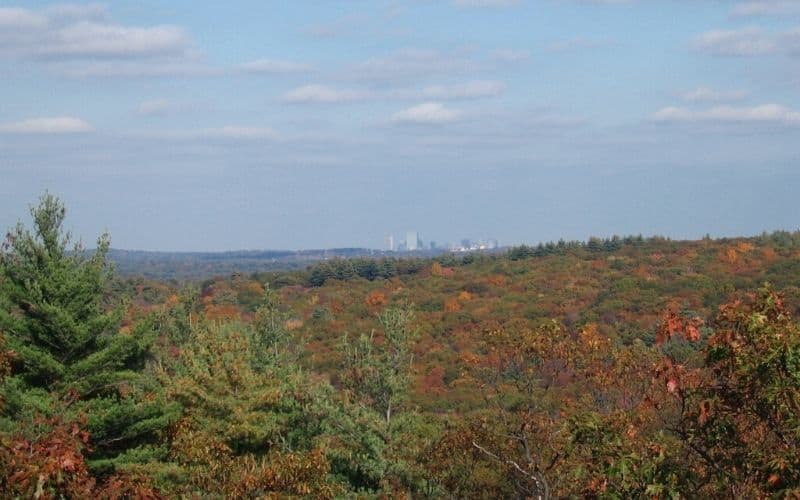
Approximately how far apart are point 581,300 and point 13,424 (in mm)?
47968

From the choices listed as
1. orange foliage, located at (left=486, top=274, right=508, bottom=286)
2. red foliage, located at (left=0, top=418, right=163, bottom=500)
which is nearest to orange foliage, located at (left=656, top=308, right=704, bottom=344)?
red foliage, located at (left=0, top=418, right=163, bottom=500)

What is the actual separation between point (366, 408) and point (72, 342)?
6993 mm

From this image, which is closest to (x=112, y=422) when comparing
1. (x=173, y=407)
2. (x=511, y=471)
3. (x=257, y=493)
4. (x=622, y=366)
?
(x=173, y=407)

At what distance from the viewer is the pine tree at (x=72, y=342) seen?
675 inches

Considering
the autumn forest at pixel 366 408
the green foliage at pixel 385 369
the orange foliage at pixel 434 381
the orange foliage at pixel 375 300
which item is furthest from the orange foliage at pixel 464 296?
the green foliage at pixel 385 369

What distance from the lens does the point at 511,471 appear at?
16.4m

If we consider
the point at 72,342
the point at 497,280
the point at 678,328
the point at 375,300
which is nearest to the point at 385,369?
the point at 72,342

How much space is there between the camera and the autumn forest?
252 inches

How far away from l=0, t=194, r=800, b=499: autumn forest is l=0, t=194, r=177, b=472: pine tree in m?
0.04

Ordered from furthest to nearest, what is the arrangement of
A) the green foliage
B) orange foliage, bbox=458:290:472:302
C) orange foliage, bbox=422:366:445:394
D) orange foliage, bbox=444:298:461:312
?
orange foliage, bbox=458:290:472:302 → orange foliage, bbox=444:298:461:312 → orange foliage, bbox=422:366:445:394 → the green foliage

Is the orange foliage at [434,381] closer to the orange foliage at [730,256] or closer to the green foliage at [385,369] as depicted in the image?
the green foliage at [385,369]

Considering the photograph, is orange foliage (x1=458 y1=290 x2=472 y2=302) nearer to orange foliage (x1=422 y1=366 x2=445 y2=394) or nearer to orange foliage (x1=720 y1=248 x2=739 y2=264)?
orange foliage (x1=720 y1=248 x2=739 y2=264)

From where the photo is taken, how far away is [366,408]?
2144 cm

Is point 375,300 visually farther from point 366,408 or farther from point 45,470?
point 45,470
